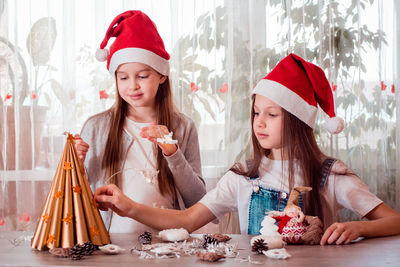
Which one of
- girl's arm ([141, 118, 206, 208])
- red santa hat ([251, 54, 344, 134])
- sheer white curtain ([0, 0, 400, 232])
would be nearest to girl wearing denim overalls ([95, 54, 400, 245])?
red santa hat ([251, 54, 344, 134])

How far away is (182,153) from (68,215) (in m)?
0.62

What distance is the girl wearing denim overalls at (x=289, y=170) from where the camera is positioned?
142 centimetres

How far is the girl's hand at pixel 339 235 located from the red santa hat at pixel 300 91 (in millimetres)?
381

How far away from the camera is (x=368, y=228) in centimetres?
123

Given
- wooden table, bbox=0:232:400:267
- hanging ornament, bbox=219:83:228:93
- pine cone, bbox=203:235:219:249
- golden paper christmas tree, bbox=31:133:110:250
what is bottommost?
wooden table, bbox=0:232:400:267

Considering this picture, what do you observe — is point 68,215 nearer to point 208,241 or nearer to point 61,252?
point 61,252

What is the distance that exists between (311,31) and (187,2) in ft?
2.17

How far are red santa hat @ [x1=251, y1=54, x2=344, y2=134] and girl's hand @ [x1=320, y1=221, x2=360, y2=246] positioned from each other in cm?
38

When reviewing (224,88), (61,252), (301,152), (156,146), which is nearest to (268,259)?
(61,252)

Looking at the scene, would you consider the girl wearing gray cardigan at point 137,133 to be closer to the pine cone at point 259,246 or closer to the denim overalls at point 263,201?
the denim overalls at point 263,201

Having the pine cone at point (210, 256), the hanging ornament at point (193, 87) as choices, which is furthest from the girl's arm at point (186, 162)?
the hanging ornament at point (193, 87)

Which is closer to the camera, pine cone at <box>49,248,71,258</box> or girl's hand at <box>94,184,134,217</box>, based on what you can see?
pine cone at <box>49,248,71,258</box>

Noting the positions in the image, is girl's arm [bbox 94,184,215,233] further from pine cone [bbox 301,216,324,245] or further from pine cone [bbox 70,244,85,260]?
pine cone [bbox 301,216,324,245]

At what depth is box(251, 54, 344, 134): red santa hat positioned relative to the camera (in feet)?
4.73
